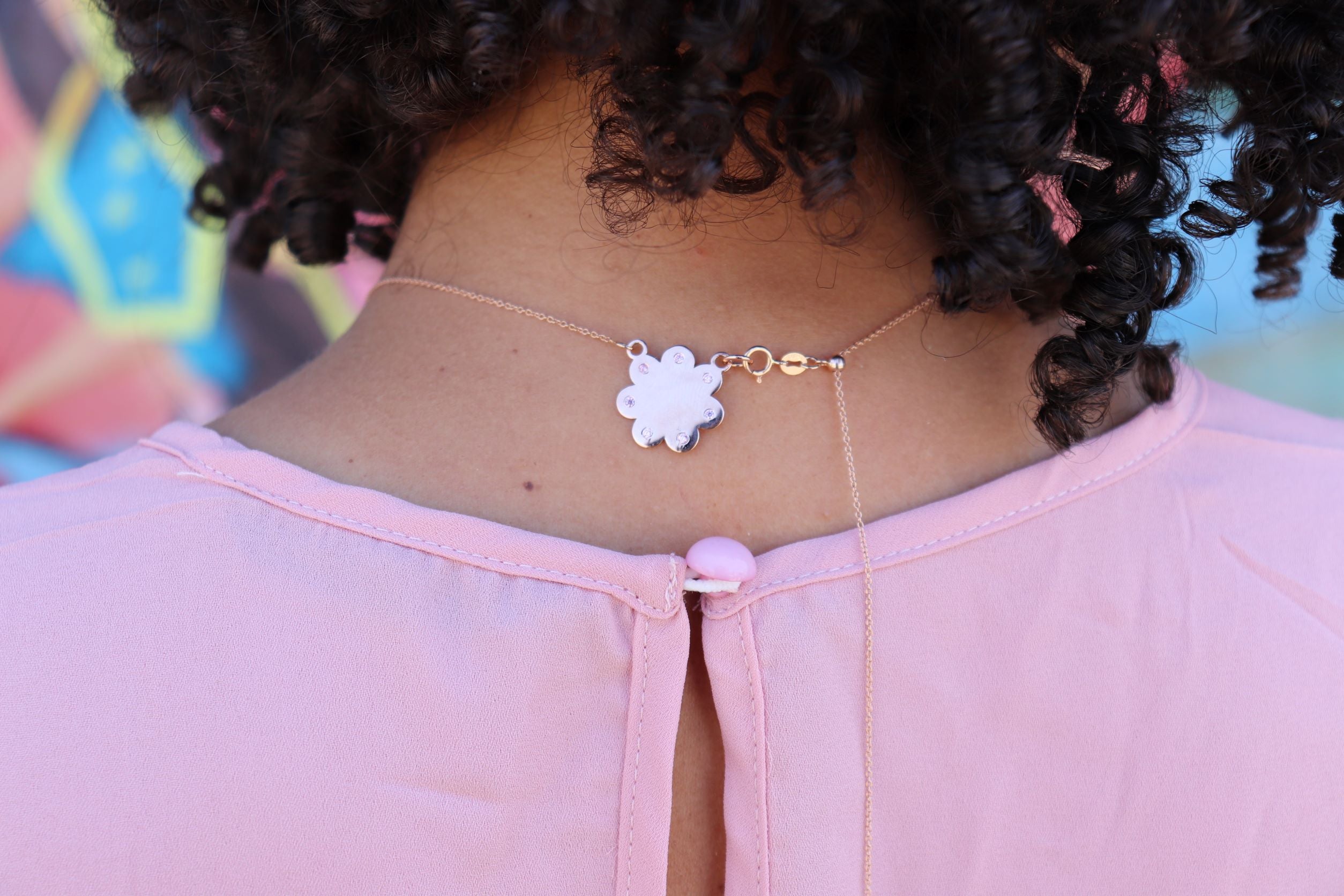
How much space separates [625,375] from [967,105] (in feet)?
1.25

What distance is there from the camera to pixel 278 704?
79 centimetres

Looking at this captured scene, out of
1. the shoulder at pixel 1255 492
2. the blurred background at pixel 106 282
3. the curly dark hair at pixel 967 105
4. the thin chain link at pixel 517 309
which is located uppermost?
the curly dark hair at pixel 967 105

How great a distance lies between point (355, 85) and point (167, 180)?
2.01 metres

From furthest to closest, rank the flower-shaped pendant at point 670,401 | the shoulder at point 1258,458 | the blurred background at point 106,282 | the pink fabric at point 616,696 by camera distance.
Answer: the blurred background at point 106,282
the shoulder at point 1258,458
the flower-shaped pendant at point 670,401
the pink fabric at point 616,696

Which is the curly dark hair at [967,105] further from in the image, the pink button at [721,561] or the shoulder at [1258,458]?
the pink button at [721,561]

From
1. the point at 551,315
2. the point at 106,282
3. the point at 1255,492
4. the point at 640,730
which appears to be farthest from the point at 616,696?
the point at 106,282

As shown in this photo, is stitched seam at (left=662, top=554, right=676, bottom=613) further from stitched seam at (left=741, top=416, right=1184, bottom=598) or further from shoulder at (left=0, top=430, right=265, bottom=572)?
shoulder at (left=0, top=430, right=265, bottom=572)

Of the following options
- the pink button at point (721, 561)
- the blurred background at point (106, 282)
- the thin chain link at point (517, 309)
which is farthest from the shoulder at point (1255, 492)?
the blurred background at point (106, 282)

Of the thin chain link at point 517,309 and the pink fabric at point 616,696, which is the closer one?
the pink fabric at point 616,696

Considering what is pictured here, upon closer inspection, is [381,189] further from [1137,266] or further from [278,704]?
[1137,266]

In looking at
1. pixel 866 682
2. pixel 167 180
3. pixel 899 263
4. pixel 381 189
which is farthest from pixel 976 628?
pixel 167 180

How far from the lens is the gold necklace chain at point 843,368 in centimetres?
85

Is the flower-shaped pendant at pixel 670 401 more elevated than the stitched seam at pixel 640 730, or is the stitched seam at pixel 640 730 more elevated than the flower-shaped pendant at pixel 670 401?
the flower-shaped pendant at pixel 670 401

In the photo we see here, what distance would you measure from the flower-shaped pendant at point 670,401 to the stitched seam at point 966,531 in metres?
0.15
